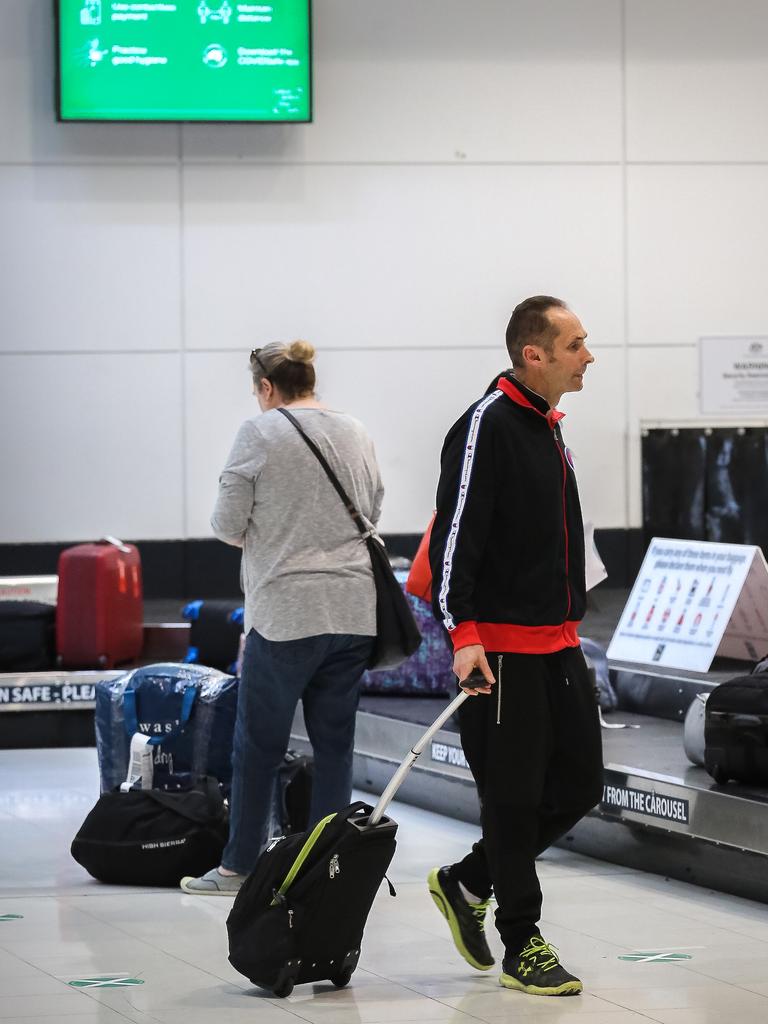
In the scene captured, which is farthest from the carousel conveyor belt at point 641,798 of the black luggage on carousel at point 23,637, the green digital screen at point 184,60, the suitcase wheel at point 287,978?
the green digital screen at point 184,60

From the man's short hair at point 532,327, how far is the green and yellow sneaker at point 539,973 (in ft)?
3.95

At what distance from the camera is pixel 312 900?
3143 mm

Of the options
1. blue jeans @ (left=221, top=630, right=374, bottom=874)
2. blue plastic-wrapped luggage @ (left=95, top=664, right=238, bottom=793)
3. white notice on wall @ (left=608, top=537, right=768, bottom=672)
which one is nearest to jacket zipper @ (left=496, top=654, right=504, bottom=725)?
blue jeans @ (left=221, top=630, right=374, bottom=874)

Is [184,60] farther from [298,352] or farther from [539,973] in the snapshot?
[539,973]

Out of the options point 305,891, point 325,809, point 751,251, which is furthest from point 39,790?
point 751,251

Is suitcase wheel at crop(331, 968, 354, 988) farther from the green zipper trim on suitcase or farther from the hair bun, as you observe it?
the hair bun

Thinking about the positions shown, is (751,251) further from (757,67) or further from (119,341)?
(119,341)

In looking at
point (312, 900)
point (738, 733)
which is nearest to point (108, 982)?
point (312, 900)

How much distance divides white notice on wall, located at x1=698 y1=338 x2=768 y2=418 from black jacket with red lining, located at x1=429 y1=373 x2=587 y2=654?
6.12m

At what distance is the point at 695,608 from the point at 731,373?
3.63m

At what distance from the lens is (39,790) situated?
5.78 meters

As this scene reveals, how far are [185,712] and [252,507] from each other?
36.7 inches

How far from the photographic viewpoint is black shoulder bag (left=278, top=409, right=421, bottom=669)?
397 cm

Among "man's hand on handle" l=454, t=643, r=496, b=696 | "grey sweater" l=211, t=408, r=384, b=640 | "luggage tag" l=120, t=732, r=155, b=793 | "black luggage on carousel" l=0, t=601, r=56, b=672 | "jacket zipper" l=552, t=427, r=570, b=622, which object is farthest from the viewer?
"black luggage on carousel" l=0, t=601, r=56, b=672
